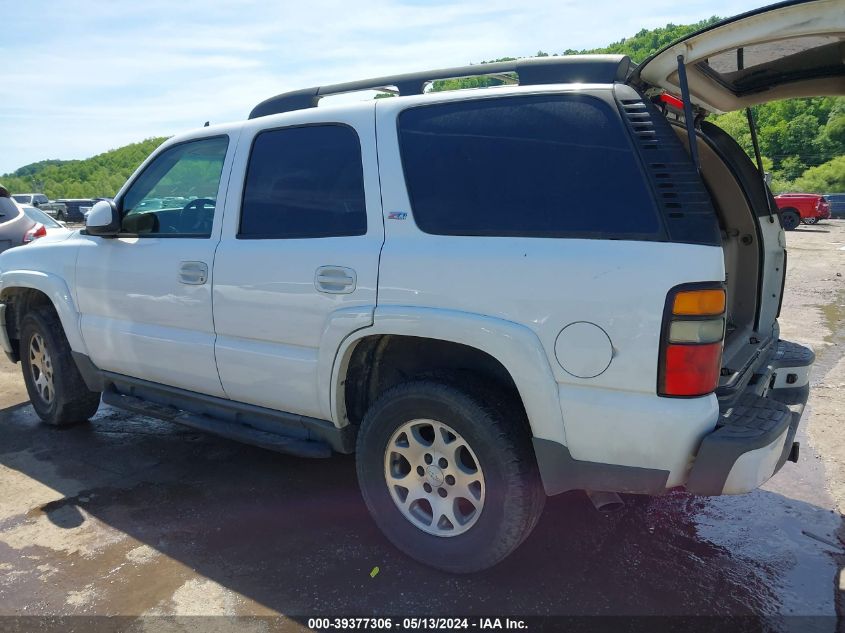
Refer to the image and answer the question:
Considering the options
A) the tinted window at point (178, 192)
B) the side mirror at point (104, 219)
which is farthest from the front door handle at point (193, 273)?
the side mirror at point (104, 219)

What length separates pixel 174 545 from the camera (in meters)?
3.30

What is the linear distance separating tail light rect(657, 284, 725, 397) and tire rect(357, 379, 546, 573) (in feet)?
2.16

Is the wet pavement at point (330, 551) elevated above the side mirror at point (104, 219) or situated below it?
below

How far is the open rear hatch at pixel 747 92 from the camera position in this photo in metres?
2.34

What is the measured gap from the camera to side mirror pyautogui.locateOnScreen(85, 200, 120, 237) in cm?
394

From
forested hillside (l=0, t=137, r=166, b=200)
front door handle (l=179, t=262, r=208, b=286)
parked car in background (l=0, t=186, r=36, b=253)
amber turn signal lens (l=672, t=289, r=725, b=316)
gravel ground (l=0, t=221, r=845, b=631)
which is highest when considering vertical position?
amber turn signal lens (l=672, t=289, r=725, b=316)

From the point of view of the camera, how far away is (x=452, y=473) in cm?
288

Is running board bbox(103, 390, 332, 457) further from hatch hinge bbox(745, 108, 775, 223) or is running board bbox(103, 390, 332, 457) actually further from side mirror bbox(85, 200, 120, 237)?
hatch hinge bbox(745, 108, 775, 223)

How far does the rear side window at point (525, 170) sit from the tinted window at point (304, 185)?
0.31 meters

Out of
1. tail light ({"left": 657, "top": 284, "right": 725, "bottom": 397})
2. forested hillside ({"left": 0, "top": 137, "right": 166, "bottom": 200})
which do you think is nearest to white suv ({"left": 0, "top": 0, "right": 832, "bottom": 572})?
tail light ({"left": 657, "top": 284, "right": 725, "bottom": 397})

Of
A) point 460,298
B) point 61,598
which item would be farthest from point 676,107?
point 61,598

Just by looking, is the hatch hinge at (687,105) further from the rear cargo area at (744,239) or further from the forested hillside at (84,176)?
the forested hillside at (84,176)

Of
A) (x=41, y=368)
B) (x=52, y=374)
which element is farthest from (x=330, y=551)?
(x=41, y=368)

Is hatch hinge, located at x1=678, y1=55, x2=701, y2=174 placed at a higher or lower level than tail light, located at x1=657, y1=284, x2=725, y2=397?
higher
